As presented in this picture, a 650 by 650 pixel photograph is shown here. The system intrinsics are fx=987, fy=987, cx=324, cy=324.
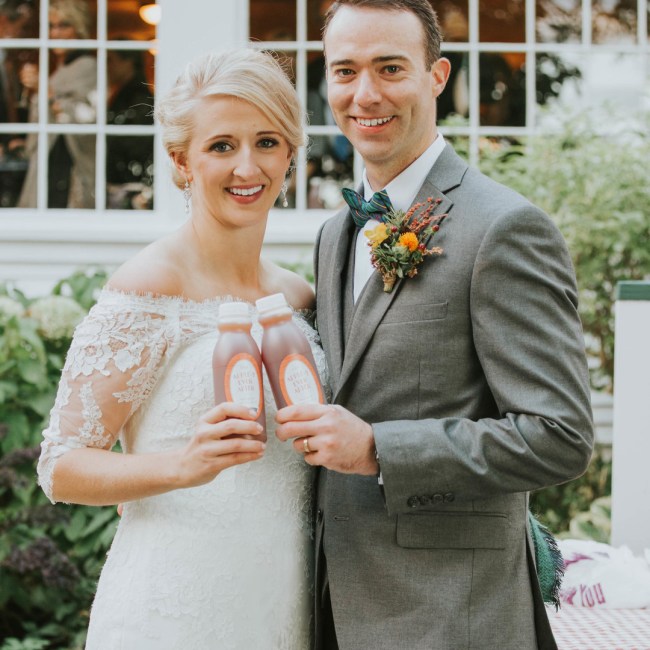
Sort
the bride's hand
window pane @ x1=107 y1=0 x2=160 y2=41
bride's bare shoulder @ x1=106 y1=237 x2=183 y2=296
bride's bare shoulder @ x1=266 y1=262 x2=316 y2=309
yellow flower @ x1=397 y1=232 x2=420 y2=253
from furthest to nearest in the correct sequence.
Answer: window pane @ x1=107 y1=0 x2=160 y2=41 < bride's bare shoulder @ x1=266 y1=262 x2=316 y2=309 < bride's bare shoulder @ x1=106 y1=237 x2=183 y2=296 < yellow flower @ x1=397 y1=232 x2=420 y2=253 < the bride's hand

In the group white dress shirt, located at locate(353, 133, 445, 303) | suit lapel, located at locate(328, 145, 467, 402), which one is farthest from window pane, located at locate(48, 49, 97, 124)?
suit lapel, located at locate(328, 145, 467, 402)

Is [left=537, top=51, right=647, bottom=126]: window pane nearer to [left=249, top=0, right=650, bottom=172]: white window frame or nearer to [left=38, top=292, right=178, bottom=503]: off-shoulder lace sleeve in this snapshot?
[left=249, top=0, right=650, bottom=172]: white window frame

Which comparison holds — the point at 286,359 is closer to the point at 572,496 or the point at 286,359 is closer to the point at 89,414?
the point at 89,414

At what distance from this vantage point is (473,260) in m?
2.21

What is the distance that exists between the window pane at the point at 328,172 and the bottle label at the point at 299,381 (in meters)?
4.79

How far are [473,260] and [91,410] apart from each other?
947 mm

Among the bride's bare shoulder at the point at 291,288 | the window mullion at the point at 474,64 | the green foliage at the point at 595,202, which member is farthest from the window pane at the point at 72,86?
the bride's bare shoulder at the point at 291,288

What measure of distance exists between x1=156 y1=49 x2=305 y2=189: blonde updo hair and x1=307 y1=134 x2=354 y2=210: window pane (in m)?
4.26

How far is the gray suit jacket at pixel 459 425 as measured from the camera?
2.13m

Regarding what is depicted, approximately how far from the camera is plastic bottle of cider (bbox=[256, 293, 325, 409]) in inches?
80.7

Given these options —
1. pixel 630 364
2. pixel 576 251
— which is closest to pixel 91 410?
pixel 630 364

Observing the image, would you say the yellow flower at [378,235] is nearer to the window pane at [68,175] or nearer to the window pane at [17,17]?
the window pane at [68,175]

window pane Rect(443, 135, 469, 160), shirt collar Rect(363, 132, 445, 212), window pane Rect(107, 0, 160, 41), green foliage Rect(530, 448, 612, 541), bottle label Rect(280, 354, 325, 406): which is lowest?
green foliage Rect(530, 448, 612, 541)

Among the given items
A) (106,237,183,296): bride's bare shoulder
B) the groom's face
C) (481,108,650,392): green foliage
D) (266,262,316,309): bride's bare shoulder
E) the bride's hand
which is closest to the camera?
the bride's hand
